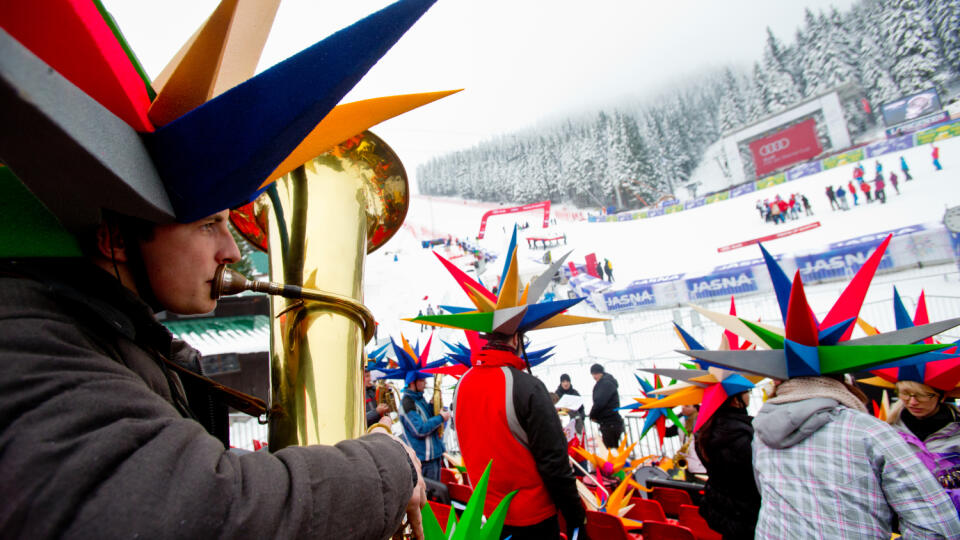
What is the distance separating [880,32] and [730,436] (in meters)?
43.4

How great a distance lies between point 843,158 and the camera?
26.9 m

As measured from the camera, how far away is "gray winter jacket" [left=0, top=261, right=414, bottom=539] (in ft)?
1.62

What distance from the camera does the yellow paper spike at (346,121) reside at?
0.93 meters

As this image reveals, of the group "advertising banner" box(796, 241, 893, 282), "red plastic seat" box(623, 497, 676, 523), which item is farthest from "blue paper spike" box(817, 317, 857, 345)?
"advertising banner" box(796, 241, 893, 282)

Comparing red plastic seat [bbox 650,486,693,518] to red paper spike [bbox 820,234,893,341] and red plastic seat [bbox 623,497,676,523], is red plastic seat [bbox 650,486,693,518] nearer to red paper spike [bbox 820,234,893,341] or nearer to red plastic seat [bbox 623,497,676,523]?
red plastic seat [bbox 623,497,676,523]

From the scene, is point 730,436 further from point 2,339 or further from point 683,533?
point 2,339

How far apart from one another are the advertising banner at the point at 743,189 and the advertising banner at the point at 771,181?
0.37 m

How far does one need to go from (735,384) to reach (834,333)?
76 centimetres

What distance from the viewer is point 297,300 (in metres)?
1.43

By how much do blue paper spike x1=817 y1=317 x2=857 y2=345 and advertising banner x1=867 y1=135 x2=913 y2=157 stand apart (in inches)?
1250

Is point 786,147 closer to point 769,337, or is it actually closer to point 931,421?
point 931,421

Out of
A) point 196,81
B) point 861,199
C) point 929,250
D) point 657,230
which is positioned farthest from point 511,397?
point 657,230

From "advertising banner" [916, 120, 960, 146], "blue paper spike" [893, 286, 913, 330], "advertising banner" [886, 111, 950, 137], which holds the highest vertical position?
"advertising banner" [886, 111, 950, 137]

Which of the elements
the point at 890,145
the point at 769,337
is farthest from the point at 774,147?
the point at 769,337
